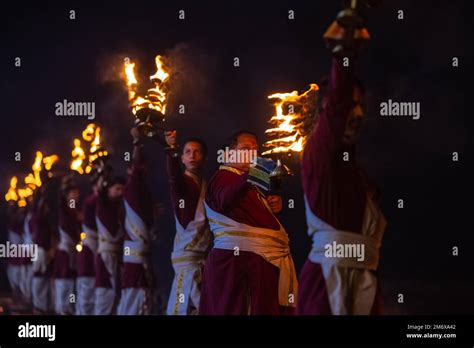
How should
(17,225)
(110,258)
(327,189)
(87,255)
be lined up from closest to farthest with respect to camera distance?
(327,189)
(110,258)
(87,255)
(17,225)

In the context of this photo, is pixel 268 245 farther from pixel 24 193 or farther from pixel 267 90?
pixel 24 193

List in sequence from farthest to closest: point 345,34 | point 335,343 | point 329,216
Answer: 1. point 335,343
2. point 329,216
3. point 345,34

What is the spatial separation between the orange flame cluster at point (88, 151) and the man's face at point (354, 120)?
1.83 meters

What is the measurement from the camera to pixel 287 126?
6.35 metres

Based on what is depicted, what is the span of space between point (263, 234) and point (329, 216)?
0.59m

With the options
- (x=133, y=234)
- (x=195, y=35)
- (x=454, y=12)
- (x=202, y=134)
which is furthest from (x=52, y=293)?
(x=454, y=12)

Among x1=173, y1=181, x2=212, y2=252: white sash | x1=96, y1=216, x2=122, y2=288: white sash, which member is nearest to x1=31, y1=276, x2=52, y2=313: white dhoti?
x1=96, y1=216, x2=122, y2=288: white sash

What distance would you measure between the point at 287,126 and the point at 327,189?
0.65 m

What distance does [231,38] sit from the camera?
6656mm

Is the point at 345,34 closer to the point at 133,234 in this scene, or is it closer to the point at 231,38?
the point at 231,38

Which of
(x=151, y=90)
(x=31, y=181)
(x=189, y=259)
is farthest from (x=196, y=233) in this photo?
(x=31, y=181)
